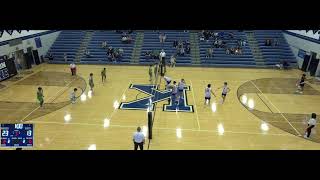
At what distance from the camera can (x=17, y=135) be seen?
8.52 m

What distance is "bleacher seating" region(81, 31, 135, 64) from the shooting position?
27.9 meters

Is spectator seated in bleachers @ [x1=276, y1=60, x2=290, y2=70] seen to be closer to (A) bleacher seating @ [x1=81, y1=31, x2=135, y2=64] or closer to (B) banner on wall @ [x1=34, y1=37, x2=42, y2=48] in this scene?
(A) bleacher seating @ [x1=81, y1=31, x2=135, y2=64]

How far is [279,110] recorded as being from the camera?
625 inches

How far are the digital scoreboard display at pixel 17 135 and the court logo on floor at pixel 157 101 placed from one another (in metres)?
7.33

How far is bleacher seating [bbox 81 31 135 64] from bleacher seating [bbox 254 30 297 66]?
13.9m

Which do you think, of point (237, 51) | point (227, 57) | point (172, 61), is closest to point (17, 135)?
point (172, 61)

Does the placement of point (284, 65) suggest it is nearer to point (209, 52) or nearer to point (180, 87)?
point (209, 52)

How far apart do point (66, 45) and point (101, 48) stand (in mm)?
4054

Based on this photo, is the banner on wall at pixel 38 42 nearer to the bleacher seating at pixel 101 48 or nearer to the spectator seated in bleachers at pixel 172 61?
the bleacher seating at pixel 101 48

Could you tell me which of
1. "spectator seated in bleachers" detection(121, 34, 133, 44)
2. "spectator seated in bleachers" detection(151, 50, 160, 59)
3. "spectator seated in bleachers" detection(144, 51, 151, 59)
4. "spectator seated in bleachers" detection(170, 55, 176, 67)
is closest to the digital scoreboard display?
"spectator seated in bleachers" detection(170, 55, 176, 67)
